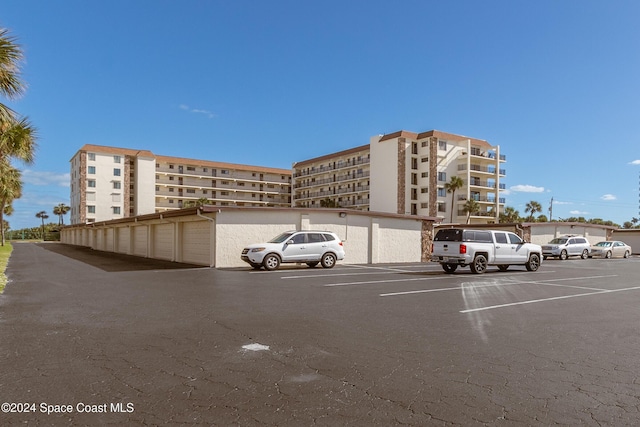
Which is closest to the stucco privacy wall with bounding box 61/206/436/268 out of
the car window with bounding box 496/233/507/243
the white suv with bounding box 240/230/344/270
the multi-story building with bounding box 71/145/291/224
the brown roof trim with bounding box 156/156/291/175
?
the white suv with bounding box 240/230/344/270

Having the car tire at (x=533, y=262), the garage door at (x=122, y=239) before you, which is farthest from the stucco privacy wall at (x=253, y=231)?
the car tire at (x=533, y=262)

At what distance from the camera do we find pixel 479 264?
1830cm

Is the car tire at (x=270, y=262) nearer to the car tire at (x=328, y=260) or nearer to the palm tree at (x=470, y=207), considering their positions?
the car tire at (x=328, y=260)

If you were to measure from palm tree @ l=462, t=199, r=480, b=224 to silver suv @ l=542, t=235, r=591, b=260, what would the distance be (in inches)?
1262

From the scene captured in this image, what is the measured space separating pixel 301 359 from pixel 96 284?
1049 cm

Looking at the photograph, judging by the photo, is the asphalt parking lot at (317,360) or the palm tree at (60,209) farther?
the palm tree at (60,209)

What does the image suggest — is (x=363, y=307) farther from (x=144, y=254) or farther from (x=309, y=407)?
(x=144, y=254)

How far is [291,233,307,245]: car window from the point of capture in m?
19.2

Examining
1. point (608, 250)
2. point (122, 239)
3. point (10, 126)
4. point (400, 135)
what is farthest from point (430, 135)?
point (10, 126)

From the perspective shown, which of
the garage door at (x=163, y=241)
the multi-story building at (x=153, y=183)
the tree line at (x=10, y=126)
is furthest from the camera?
the multi-story building at (x=153, y=183)

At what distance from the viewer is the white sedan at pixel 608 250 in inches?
1453

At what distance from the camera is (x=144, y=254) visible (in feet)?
101

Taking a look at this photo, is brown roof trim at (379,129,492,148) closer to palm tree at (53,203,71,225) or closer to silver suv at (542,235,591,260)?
silver suv at (542,235,591,260)

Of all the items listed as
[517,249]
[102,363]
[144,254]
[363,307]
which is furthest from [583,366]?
[144,254]
